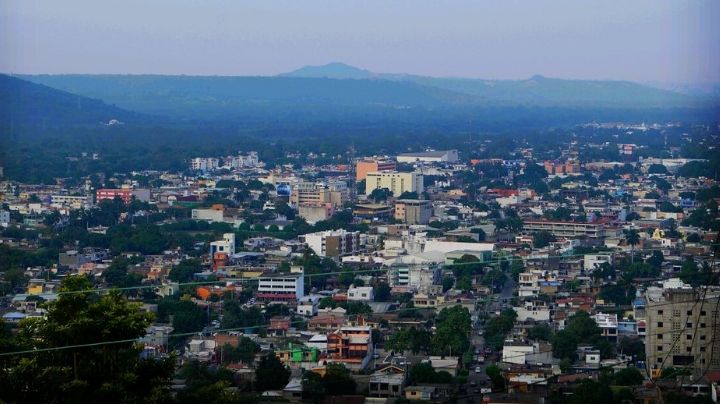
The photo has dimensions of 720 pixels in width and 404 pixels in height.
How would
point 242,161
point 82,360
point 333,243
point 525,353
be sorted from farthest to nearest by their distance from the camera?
1. point 242,161
2. point 333,243
3. point 525,353
4. point 82,360

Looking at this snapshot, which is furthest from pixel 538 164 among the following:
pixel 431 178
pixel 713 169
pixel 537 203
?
pixel 713 169

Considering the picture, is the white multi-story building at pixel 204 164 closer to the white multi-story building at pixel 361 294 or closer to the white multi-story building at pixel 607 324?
the white multi-story building at pixel 361 294

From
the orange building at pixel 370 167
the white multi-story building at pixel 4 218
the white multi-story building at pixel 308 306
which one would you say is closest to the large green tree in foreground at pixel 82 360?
the white multi-story building at pixel 308 306

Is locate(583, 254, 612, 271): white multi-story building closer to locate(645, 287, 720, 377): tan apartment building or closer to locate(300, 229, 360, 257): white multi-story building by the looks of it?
locate(300, 229, 360, 257): white multi-story building

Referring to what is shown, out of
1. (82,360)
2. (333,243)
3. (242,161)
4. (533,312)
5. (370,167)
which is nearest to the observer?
(82,360)

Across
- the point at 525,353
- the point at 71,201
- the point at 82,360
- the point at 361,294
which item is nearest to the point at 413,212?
the point at 71,201

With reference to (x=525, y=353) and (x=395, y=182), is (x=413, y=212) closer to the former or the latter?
(x=395, y=182)

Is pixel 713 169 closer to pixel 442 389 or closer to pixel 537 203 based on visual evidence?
pixel 537 203
